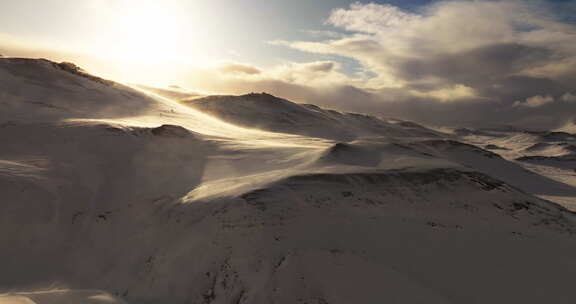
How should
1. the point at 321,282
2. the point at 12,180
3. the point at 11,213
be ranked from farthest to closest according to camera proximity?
the point at 12,180
the point at 11,213
the point at 321,282

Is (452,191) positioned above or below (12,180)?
above

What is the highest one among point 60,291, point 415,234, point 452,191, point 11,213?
point 452,191

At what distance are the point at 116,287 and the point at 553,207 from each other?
11359mm

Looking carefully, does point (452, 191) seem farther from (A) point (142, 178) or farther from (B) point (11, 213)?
(B) point (11, 213)

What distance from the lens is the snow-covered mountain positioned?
6.36 m

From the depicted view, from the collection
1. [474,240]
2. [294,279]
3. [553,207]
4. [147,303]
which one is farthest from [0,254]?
[553,207]

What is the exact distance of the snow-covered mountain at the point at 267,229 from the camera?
6.36 m

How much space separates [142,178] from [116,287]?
4.52m

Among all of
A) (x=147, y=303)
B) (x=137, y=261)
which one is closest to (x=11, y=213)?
(x=137, y=261)

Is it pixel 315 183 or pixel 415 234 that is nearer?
pixel 415 234

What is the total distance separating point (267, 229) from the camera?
698 cm

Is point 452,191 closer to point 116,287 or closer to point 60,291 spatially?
point 116,287

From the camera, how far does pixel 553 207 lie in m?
9.96

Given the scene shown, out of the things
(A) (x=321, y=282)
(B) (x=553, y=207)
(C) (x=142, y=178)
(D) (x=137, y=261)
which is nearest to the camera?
(A) (x=321, y=282)
